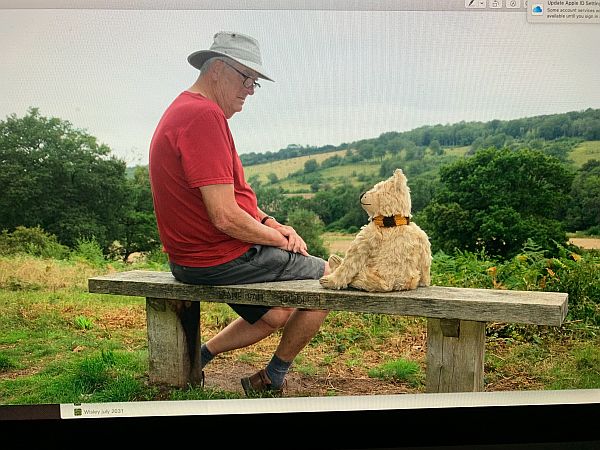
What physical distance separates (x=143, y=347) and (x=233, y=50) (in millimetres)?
802

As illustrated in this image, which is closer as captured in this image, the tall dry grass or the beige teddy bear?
the beige teddy bear

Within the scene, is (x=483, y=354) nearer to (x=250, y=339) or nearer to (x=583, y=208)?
(x=583, y=208)

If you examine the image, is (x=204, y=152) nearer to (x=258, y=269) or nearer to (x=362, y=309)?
(x=258, y=269)

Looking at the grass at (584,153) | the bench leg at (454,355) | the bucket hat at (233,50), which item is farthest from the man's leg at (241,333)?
the grass at (584,153)

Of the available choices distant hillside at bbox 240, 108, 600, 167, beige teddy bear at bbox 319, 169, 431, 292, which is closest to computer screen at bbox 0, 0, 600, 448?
distant hillside at bbox 240, 108, 600, 167

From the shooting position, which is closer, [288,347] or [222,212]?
[222,212]

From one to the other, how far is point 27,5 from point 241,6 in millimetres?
516

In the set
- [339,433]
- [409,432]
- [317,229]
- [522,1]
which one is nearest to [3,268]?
[317,229]

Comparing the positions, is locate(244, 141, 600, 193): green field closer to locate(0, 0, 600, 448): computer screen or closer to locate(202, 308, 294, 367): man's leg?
locate(0, 0, 600, 448): computer screen

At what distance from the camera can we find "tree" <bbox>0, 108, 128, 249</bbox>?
1803 mm

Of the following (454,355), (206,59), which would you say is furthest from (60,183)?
(454,355)

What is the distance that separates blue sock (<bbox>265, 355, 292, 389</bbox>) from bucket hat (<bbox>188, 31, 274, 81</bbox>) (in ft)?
2.44

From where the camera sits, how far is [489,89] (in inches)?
71.8

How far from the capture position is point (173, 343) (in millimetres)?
1880
